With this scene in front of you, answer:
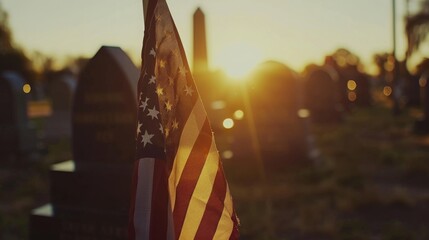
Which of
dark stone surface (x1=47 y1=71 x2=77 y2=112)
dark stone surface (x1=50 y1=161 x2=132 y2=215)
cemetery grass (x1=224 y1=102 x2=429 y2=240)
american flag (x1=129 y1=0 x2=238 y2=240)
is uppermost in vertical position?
dark stone surface (x1=47 y1=71 x2=77 y2=112)

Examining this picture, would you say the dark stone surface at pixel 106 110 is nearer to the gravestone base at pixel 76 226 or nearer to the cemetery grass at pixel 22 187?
the gravestone base at pixel 76 226

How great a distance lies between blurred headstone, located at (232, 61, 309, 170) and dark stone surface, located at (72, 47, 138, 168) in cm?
516

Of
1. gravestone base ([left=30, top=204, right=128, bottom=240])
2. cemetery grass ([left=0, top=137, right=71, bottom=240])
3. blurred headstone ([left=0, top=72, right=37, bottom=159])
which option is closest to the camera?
gravestone base ([left=30, top=204, right=128, bottom=240])

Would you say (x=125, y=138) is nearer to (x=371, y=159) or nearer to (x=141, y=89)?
(x=141, y=89)

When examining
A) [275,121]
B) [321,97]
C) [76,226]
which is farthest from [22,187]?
[321,97]

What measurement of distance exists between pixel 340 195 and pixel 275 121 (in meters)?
2.69

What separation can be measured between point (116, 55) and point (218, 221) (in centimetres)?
226

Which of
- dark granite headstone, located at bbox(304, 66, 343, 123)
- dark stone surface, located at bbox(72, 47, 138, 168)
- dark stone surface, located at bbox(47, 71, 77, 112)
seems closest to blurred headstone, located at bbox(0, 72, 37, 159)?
dark stone surface, located at bbox(47, 71, 77, 112)

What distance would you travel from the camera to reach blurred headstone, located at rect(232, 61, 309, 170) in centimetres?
916

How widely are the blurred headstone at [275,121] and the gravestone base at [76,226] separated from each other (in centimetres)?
532

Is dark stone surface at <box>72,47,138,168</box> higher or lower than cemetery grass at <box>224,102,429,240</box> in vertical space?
higher

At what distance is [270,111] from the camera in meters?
9.24

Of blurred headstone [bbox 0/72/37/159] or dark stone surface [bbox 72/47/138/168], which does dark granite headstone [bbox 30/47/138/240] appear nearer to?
dark stone surface [bbox 72/47/138/168]

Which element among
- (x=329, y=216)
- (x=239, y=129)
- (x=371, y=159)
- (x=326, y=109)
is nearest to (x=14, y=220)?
(x=329, y=216)
